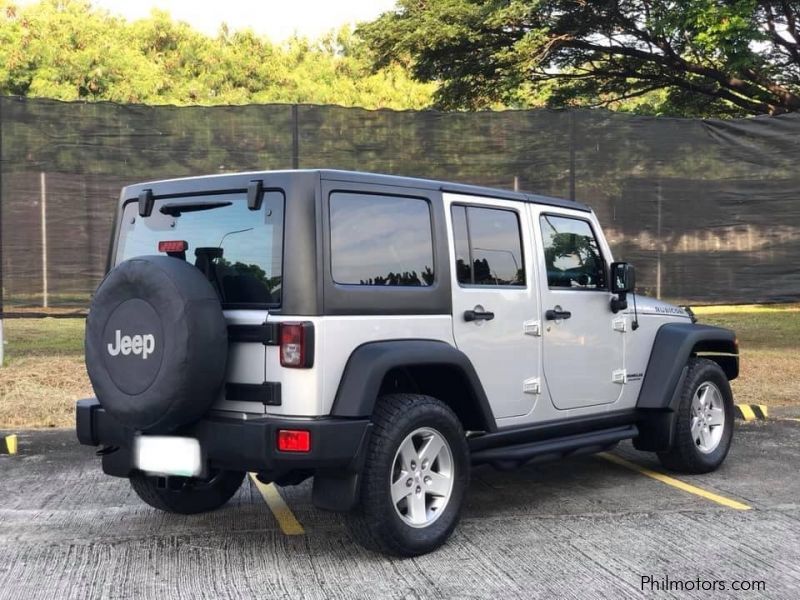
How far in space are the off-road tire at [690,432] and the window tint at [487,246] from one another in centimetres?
166

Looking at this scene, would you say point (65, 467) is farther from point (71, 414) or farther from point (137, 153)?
point (137, 153)

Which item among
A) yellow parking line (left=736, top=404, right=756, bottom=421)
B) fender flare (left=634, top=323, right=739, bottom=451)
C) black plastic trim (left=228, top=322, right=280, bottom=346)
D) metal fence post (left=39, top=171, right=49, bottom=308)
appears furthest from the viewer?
metal fence post (left=39, top=171, right=49, bottom=308)

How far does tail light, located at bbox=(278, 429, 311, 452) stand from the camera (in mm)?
4055

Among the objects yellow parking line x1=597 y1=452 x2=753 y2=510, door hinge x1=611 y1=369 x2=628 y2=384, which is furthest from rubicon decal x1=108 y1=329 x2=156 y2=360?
yellow parking line x1=597 y1=452 x2=753 y2=510

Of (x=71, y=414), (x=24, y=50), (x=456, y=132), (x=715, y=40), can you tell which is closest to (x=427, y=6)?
(x=715, y=40)

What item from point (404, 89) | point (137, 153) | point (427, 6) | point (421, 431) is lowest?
point (421, 431)

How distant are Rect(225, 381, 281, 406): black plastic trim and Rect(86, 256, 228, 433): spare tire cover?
98 millimetres

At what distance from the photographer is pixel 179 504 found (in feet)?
17.2

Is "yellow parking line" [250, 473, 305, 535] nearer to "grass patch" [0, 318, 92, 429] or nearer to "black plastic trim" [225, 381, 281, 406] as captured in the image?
"black plastic trim" [225, 381, 281, 406]

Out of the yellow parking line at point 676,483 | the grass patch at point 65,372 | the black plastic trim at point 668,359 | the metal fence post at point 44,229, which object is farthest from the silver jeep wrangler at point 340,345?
the metal fence post at point 44,229

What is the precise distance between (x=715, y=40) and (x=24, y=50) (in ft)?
91.0

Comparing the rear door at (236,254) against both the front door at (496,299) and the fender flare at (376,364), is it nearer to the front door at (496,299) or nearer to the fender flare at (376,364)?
the fender flare at (376,364)

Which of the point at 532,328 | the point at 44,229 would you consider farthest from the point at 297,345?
the point at 44,229

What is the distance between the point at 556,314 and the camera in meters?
5.40
